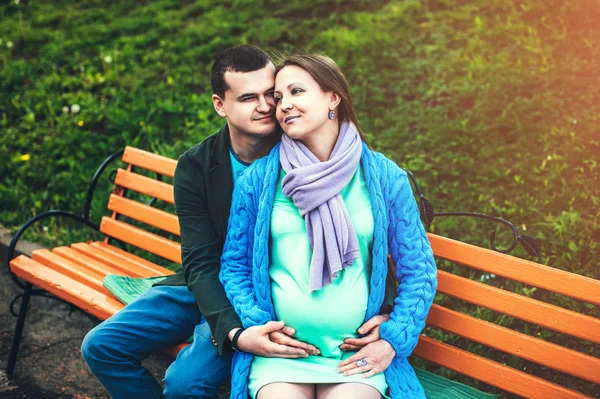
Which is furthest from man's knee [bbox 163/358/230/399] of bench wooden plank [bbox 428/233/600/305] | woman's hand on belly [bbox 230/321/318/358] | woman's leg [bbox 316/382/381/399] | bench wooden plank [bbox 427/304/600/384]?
bench wooden plank [bbox 428/233/600/305]

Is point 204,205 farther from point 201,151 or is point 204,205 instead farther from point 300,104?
point 300,104

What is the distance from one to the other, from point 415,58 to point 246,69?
2892 millimetres

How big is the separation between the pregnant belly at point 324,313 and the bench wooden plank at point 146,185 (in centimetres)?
162

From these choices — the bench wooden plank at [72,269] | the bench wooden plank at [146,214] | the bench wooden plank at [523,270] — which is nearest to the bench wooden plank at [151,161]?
the bench wooden plank at [146,214]

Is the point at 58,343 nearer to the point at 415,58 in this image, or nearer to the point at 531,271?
the point at 531,271

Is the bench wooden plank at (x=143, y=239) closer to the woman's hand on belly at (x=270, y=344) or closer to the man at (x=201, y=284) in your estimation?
the man at (x=201, y=284)

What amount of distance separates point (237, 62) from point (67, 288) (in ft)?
5.78

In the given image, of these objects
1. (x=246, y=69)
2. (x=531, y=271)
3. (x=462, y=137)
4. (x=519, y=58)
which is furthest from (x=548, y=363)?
(x=519, y=58)

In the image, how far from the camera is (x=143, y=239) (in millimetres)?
4137

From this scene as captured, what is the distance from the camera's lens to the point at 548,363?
2689mm

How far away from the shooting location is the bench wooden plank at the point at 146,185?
13.3ft

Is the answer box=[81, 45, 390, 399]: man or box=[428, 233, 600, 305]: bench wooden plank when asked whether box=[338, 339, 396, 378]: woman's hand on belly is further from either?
box=[428, 233, 600, 305]: bench wooden plank

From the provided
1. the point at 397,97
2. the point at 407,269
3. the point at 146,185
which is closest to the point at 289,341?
the point at 407,269

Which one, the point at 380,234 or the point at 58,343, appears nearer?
the point at 380,234
